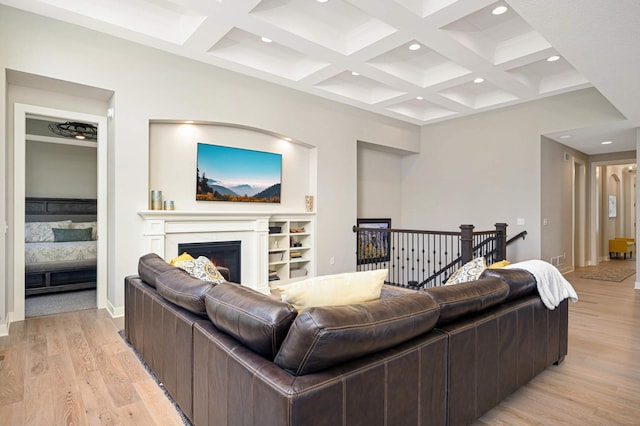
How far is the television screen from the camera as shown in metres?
4.88

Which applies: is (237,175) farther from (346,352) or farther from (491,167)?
(491,167)

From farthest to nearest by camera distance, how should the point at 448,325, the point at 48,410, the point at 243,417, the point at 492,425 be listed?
the point at 48,410 < the point at 492,425 < the point at 448,325 < the point at 243,417

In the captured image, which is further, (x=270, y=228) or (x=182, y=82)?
(x=270, y=228)

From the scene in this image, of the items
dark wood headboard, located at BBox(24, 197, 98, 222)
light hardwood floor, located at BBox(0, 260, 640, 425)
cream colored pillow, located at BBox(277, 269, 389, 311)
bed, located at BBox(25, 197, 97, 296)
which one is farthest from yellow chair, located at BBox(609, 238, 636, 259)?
dark wood headboard, located at BBox(24, 197, 98, 222)

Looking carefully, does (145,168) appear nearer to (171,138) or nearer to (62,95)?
(171,138)

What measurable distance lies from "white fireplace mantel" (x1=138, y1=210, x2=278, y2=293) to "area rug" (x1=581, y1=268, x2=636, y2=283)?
5.86 meters

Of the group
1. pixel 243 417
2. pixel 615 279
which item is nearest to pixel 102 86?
pixel 243 417

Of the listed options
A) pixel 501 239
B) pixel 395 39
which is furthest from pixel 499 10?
pixel 501 239

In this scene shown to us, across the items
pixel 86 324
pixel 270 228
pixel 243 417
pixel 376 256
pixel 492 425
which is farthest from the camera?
pixel 376 256

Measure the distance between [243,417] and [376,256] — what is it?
5844mm

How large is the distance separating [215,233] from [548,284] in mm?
3821

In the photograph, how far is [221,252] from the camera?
16.2 feet

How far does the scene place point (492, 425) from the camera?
6.53 ft

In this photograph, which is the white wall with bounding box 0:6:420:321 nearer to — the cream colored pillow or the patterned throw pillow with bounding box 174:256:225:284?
the patterned throw pillow with bounding box 174:256:225:284
